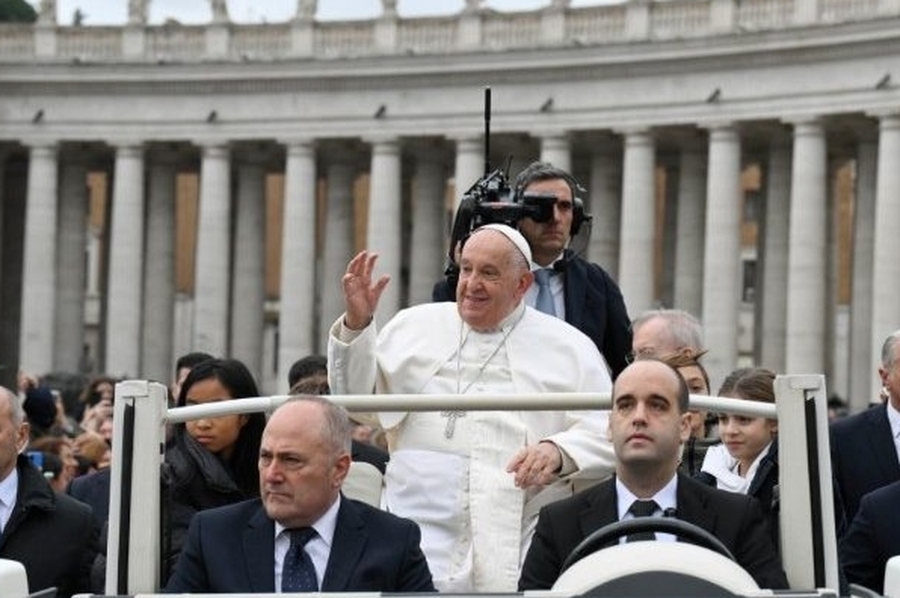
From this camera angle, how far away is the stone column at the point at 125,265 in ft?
327

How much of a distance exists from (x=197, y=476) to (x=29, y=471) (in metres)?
1.32

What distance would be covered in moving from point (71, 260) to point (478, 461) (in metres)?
91.7

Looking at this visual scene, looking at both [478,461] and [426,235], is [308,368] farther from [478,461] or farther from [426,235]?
[426,235]

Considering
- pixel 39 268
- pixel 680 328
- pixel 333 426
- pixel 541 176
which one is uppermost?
pixel 541 176

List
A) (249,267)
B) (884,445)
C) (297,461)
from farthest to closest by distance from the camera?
(249,267) → (884,445) → (297,461)

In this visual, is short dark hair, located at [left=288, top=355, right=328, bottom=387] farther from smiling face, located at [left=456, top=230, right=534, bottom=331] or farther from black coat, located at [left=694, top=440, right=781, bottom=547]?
smiling face, located at [left=456, top=230, right=534, bottom=331]

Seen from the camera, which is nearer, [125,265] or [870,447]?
[870,447]

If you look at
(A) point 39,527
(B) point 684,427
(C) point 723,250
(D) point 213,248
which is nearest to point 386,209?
(D) point 213,248

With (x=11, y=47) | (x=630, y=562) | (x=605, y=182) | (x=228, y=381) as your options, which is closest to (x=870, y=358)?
(x=605, y=182)

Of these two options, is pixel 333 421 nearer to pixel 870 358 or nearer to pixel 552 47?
pixel 870 358

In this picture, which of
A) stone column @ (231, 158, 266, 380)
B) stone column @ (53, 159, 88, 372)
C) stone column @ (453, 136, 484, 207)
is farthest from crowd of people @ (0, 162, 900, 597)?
stone column @ (53, 159, 88, 372)

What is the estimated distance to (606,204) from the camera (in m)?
96.2

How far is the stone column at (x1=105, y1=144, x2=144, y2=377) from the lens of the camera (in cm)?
9975

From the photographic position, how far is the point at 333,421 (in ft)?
38.9
